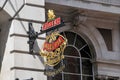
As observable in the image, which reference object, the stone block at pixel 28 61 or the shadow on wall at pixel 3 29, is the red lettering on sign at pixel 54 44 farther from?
the shadow on wall at pixel 3 29

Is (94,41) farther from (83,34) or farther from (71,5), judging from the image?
(71,5)

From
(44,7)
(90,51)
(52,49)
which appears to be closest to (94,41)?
(90,51)

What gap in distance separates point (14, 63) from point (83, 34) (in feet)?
15.5

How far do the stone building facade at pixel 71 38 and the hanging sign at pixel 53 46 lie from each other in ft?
2.62

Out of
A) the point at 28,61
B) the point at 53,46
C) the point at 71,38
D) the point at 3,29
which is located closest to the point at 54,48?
the point at 53,46

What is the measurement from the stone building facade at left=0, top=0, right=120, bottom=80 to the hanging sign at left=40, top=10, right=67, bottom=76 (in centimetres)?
80

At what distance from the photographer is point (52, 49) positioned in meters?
15.6

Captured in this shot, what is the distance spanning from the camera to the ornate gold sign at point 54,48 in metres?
15.3

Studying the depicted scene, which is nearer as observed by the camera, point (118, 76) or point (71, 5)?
point (71, 5)

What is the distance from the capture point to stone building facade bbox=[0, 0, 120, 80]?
16484mm

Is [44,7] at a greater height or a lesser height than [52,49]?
greater

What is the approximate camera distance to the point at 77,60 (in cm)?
1984

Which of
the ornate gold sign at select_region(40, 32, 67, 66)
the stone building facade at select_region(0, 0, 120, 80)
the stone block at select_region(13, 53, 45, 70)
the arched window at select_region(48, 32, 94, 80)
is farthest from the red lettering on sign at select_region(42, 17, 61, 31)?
the arched window at select_region(48, 32, 94, 80)

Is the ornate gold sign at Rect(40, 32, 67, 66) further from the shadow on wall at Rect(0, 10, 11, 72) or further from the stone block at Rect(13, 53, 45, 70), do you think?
the shadow on wall at Rect(0, 10, 11, 72)
